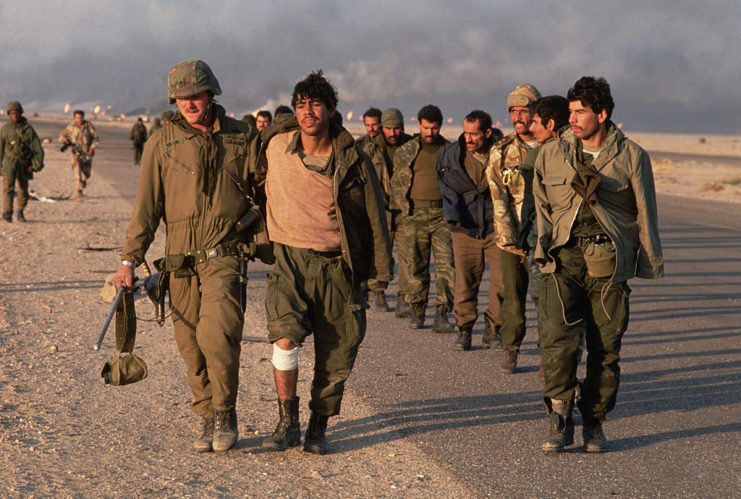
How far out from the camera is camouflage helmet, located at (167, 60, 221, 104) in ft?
17.0

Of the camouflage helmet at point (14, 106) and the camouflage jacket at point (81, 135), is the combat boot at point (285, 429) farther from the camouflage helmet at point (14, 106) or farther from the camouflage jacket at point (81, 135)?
the camouflage jacket at point (81, 135)

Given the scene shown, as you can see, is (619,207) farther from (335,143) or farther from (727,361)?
(727,361)

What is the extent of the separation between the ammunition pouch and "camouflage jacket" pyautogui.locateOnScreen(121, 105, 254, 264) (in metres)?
2.00

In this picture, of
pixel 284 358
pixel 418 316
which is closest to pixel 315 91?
pixel 284 358

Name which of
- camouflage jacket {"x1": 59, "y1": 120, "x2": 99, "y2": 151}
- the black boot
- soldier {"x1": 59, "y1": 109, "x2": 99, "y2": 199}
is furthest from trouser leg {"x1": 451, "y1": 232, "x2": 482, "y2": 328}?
camouflage jacket {"x1": 59, "y1": 120, "x2": 99, "y2": 151}

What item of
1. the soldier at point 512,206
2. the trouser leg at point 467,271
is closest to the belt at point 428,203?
the trouser leg at point 467,271

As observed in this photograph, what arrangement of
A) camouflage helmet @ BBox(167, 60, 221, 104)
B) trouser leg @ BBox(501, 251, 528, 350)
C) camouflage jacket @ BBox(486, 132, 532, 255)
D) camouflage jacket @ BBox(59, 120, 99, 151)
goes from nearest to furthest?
camouflage helmet @ BBox(167, 60, 221, 104)
camouflage jacket @ BBox(486, 132, 532, 255)
trouser leg @ BBox(501, 251, 528, 350)
camouflage jacket @ BBox(59, 120, 99, 151)

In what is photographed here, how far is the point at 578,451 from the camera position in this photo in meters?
5.52

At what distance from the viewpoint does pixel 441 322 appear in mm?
8914

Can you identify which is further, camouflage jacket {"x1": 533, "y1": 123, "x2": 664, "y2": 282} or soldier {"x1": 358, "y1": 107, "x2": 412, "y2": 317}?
soldier {"x1": 358, "y1": 107, "x2": 412, "y2": 317}

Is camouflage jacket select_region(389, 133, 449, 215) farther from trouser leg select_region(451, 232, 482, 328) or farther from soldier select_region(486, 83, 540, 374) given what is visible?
soldier select_region(486, 83, 540, 374)

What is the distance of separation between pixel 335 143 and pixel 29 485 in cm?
242

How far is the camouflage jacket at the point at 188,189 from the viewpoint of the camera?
5.25 metres

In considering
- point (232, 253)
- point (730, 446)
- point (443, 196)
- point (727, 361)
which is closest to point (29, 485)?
point (232, 253)
